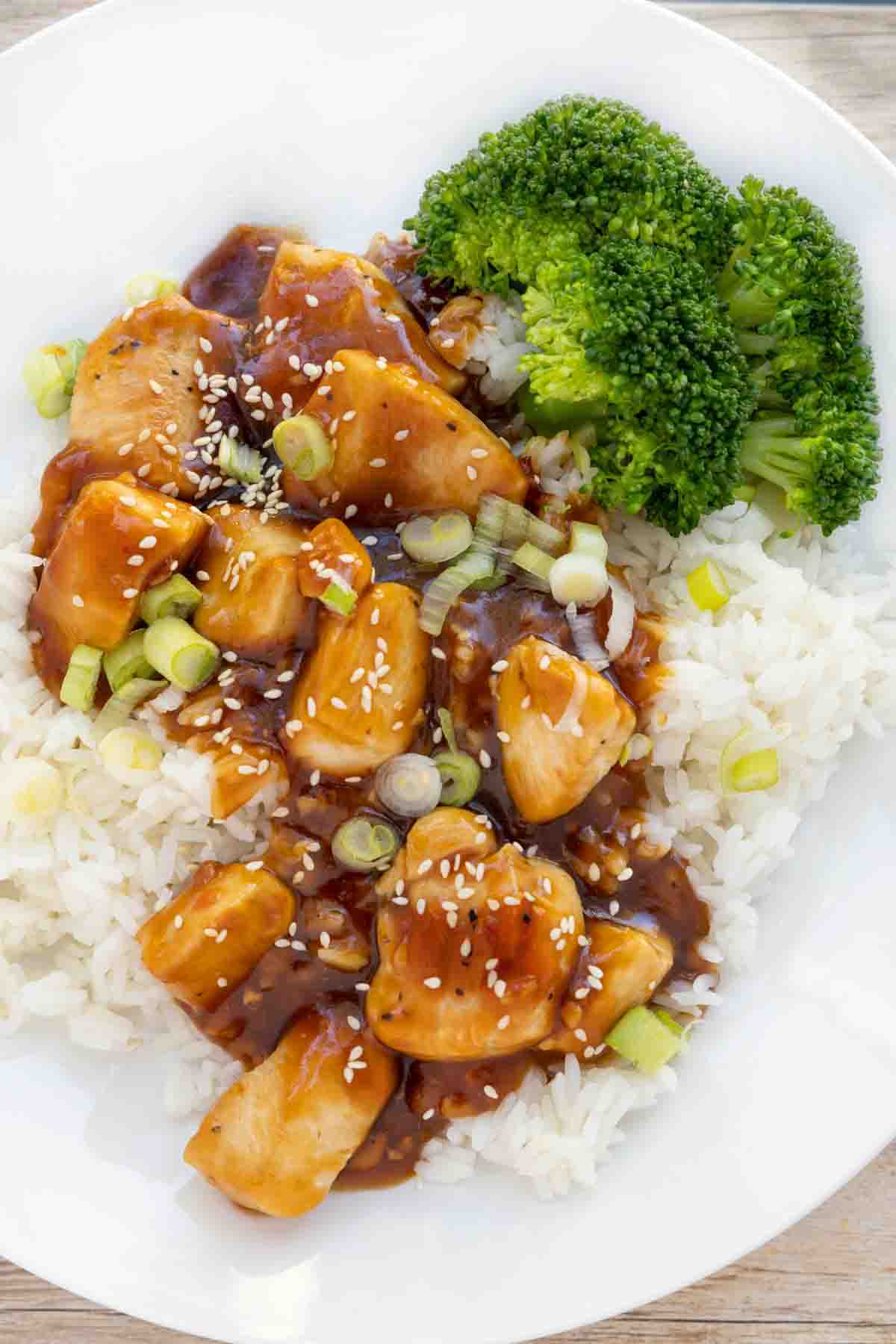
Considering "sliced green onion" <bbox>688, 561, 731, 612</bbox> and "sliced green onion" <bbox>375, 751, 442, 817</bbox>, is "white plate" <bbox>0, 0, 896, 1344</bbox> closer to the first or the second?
"sliced green onion" <bbox>688, 561, 731, 612</bbox>

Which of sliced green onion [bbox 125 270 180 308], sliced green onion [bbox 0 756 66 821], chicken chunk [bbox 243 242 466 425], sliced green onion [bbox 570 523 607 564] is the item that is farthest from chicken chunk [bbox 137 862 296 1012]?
sliced green onion [bbox 125 270 180 308]

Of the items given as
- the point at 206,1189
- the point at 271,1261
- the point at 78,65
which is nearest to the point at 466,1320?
the point at 271,1261

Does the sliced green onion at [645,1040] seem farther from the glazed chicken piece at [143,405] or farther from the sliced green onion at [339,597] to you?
the glazed chicken piece at [143,405]

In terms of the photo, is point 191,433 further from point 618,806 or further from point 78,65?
point 618,806

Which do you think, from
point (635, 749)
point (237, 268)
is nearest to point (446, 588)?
point (635, 749)

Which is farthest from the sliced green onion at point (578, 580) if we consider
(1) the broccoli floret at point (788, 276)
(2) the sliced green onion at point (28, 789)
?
(2) the sliced green onion at point (28, 789)

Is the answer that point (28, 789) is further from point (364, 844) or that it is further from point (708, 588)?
point (708, 588)
